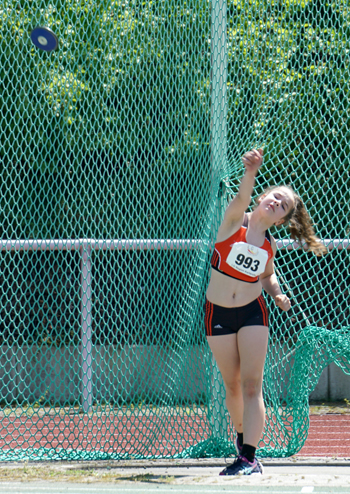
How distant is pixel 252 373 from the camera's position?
313 centimetres

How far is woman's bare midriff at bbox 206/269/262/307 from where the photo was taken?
10.5 feet

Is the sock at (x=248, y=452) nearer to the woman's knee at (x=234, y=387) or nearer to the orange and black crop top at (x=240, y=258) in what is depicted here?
the woman's knee at (x=234, y=387)

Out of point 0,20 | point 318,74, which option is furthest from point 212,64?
point 0,20

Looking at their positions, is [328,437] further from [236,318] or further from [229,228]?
[229,228]

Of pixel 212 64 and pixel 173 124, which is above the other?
Answer: pixel 212 64

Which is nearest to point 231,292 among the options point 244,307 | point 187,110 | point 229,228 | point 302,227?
point 244,307

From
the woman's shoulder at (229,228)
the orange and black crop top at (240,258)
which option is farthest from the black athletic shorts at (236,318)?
the woman's shoulder at (229,228)

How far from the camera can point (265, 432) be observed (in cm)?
405

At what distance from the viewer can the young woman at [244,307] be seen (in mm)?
3111

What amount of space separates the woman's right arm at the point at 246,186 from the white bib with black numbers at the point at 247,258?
16cm

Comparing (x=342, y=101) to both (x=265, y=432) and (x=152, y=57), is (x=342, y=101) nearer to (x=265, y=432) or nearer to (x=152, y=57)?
(x=152, y=57)

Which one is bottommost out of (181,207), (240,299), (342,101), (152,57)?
(240,299)

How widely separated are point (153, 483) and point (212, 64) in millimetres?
2818

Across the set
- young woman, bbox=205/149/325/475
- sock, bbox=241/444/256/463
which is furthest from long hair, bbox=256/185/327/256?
sock, bbox=241/444/256/463
